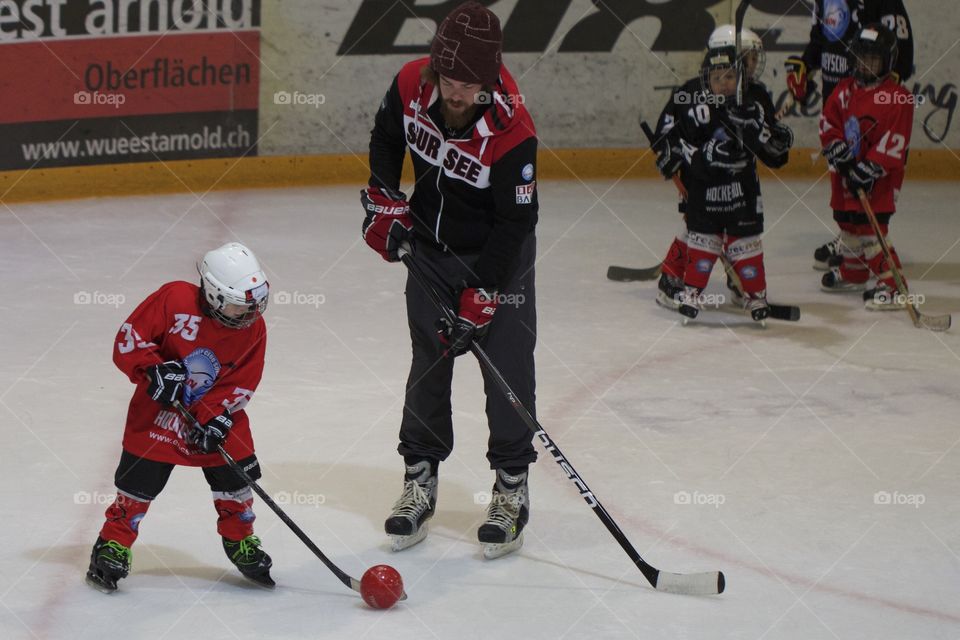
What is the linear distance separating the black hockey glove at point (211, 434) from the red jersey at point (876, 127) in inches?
151

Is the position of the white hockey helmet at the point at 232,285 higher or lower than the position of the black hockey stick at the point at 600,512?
higher

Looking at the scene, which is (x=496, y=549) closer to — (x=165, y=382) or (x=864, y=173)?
(x=165, y=382)

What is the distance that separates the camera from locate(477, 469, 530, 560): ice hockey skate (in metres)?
3.60

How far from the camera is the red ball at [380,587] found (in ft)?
10.6

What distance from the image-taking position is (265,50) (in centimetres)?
813

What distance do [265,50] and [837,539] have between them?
17.5 ft

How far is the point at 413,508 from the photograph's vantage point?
3.66m

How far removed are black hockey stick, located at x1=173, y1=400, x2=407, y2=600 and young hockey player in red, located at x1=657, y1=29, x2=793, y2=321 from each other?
289 cm

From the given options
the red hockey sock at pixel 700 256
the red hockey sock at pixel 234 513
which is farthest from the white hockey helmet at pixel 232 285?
the red hockey sock at pixel 700 256

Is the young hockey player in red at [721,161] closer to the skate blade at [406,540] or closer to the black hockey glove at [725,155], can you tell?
the black hockey glove at [725,155]

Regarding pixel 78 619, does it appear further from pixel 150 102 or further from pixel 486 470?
pixel 150 102

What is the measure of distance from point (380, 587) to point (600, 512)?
0.60m

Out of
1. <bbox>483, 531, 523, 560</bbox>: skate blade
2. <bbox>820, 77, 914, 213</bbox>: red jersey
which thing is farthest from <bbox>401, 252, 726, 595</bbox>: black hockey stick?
<bbox>820, 77, 914, 213</bbox>: red jersey

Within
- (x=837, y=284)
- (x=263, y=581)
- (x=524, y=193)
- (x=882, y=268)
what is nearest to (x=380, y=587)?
(x=263, y=581)
